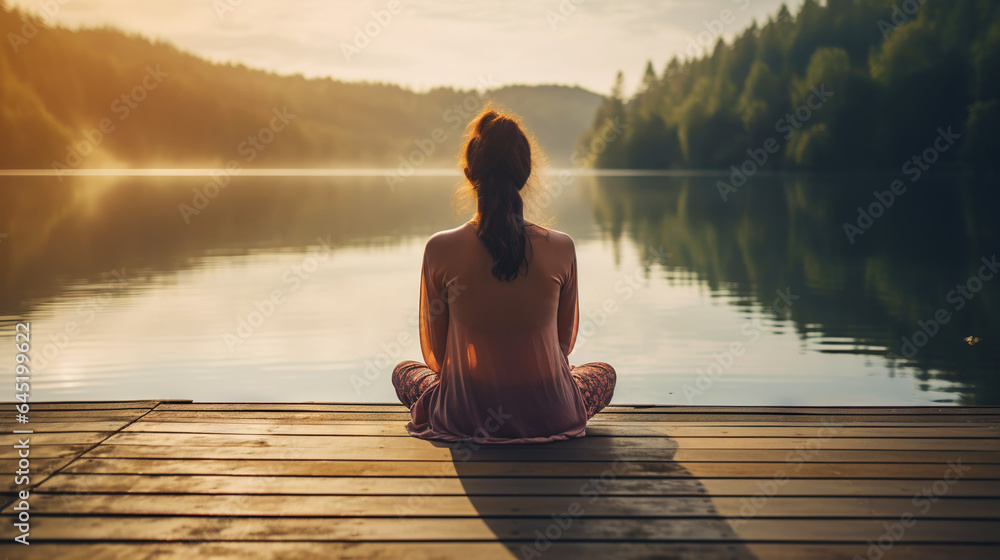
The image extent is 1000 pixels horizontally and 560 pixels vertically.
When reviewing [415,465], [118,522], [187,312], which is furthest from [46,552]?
[187,312]

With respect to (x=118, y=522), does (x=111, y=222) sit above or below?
above

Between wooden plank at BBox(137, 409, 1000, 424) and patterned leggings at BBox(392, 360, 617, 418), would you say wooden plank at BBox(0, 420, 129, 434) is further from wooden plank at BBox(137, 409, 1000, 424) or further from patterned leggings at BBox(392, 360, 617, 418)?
patterned leggings at BBox(392, 360, 617, 418)

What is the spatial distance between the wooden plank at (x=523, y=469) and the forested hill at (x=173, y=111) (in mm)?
104563

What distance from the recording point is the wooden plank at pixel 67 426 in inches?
150

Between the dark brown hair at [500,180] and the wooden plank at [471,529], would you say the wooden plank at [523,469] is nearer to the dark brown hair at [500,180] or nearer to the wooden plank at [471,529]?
the wooden plank at [471,529]

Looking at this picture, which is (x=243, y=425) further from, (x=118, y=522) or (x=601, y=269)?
(x=601, y=269)

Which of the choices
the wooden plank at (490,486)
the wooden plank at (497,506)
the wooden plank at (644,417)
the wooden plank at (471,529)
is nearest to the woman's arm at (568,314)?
the wooden plank at (644,417)

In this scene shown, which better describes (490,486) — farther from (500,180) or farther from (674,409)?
(674,409)

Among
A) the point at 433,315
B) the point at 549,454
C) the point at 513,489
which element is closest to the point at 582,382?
the point at 549,454

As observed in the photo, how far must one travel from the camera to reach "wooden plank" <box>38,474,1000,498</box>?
2.98 m

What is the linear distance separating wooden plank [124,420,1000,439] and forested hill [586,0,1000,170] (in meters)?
56.1

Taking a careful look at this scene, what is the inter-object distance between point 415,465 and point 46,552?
131 centimetres

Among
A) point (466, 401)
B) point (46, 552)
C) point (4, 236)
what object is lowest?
point (46, 552)

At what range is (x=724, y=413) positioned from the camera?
13.6 ft
